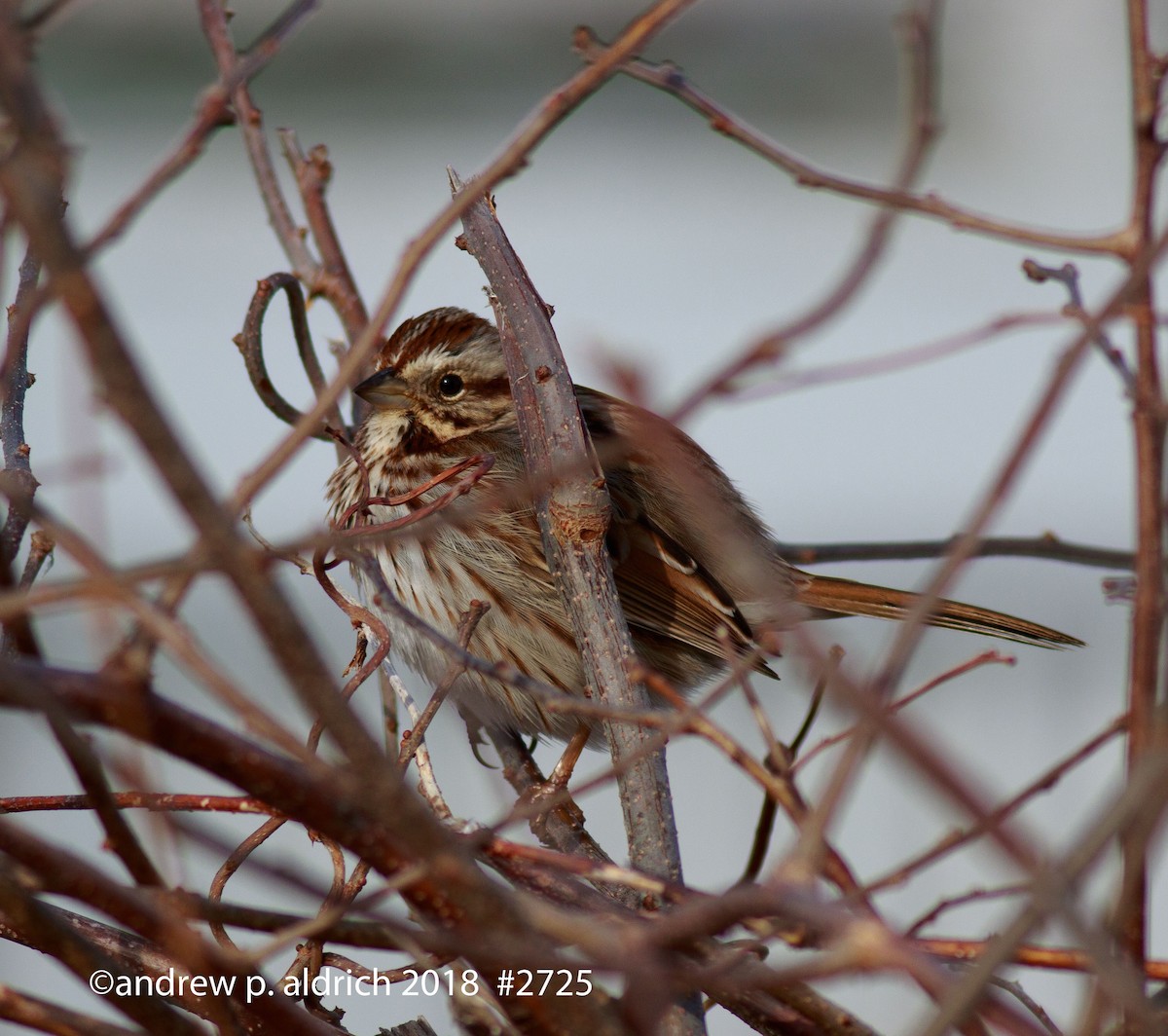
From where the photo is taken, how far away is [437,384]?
375cm

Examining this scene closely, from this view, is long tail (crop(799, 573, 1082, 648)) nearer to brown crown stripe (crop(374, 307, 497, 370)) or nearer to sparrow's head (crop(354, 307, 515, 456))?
sparrow's head (crop(354, 307, 515, 456))

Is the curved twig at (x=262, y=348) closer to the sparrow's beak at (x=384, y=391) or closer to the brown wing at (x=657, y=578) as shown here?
the sparrow's beak at (x=384, y=391)

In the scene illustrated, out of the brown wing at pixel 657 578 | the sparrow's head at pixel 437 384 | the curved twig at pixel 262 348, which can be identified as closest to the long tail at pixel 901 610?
the brown wing at pixel 657 578

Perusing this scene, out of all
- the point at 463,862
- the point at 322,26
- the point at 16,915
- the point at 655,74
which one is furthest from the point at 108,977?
the point at 322,26

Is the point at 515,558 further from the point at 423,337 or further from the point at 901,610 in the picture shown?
the point at 901,610

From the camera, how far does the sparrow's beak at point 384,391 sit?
3.59 meters

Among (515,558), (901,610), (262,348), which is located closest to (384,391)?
(515,558)

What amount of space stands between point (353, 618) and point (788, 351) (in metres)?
1.12

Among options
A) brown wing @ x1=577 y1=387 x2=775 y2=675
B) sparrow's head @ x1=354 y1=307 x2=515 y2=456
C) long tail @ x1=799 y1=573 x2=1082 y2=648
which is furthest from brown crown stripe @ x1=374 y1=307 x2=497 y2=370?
long tail @ x1=799 y1=573 x2=1082 y2=648

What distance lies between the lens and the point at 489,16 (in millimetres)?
7648

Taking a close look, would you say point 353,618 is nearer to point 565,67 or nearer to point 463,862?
point 463,862

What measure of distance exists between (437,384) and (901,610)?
1.36 meters

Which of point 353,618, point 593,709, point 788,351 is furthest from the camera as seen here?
point 353,618

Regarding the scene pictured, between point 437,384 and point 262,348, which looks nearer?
point 262,348
